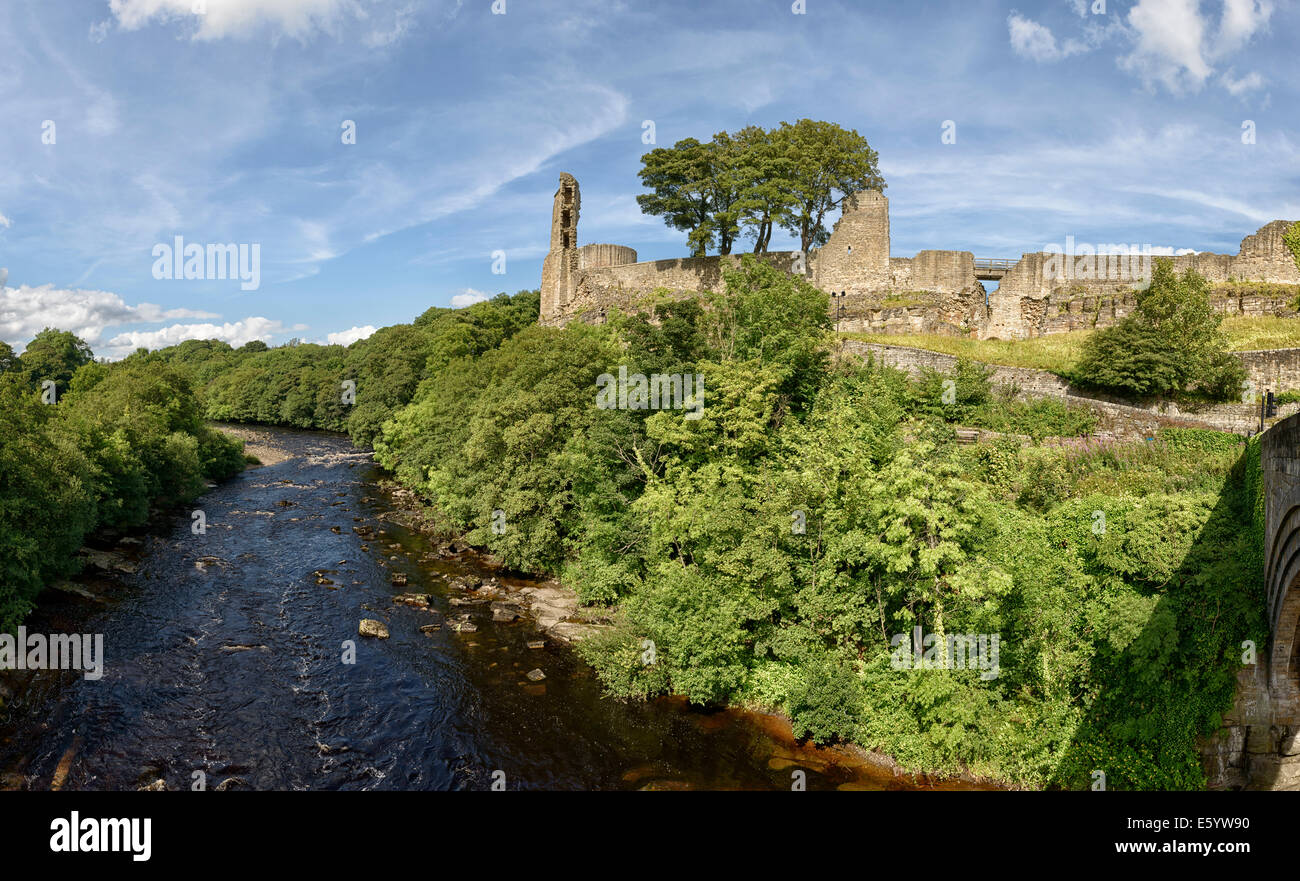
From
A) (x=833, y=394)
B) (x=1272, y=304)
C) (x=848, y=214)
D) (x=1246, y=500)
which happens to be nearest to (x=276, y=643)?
(x=833, y=394)

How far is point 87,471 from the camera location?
76.0ft

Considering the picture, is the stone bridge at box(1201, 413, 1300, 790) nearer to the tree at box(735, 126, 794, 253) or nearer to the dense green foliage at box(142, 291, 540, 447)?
the tree at box(735, 126, 794, 253)

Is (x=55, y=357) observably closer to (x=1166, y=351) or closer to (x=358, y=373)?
(x=358, y=373)

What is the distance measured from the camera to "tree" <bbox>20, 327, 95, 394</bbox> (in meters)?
69.0

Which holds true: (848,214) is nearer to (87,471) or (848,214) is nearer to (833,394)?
(833,394)

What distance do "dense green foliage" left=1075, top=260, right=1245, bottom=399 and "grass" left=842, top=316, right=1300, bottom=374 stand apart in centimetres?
158

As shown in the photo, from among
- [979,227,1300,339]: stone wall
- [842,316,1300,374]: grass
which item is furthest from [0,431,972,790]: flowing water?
[979,227,1300,339]: stone wall

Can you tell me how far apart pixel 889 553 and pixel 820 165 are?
3023cm

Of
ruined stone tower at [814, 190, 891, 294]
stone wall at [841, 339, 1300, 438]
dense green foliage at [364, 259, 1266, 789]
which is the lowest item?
dense green foliage at [364, 259, 1266, 789]

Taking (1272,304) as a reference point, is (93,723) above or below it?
below

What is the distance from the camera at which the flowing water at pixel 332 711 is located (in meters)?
13.9

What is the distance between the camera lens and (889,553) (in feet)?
47.2

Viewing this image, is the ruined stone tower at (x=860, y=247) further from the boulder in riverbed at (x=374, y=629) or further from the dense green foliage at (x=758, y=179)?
the boulder in riverbed at (x=374, y=629)
